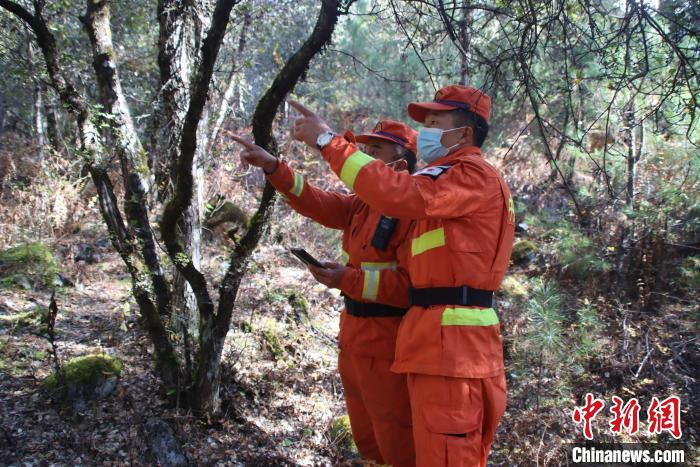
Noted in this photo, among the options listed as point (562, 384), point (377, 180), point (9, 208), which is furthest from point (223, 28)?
point (9, 208)

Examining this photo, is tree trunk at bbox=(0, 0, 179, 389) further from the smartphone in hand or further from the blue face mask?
the blue face mask

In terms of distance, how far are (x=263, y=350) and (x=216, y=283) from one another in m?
1.36

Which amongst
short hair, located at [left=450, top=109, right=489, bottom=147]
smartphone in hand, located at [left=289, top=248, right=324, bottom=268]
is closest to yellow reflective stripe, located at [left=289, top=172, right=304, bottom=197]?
smartphone in hand, located at [left=289, top=248, right=324, bottom=268]

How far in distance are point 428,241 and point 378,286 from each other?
0.49 m

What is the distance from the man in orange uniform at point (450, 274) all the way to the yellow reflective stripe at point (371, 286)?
0.30 m

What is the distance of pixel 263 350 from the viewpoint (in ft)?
17.0

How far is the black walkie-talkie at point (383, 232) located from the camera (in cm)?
284

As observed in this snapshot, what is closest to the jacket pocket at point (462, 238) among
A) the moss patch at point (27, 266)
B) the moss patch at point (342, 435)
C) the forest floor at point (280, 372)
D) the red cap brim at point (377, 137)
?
the red cap brim at point (377, 137)

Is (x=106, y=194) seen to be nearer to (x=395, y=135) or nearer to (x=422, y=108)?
(x=395, y=135)

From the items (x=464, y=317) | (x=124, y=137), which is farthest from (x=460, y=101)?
(x=124, y=137)

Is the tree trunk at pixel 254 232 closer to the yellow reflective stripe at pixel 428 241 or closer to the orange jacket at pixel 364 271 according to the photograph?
the orange jacket at pixel 364 271

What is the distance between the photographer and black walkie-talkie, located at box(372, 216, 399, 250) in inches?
112

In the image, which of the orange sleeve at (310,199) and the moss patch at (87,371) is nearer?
the orange sleeve at (310,199)

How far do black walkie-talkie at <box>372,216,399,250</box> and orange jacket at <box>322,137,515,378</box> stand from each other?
1.21ft
